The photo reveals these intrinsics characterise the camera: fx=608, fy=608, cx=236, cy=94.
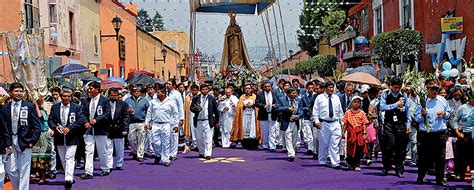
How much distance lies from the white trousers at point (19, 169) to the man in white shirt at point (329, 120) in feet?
17.9

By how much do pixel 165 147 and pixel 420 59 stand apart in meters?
18.3

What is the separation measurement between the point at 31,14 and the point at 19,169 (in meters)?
14.1

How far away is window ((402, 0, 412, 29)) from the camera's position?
29.4 metres

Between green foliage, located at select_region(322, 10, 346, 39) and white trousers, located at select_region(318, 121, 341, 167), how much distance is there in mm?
34230

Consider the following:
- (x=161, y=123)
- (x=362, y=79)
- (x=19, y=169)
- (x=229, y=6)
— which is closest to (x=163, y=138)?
(x=161, y=123)

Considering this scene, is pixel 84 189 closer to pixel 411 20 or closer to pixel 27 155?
pixel 27 155

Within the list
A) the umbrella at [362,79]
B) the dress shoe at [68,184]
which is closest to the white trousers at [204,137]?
the umbrella at [362,79]

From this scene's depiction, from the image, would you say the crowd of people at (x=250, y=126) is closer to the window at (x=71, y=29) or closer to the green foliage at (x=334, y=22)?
the window at (x=71, y=29)

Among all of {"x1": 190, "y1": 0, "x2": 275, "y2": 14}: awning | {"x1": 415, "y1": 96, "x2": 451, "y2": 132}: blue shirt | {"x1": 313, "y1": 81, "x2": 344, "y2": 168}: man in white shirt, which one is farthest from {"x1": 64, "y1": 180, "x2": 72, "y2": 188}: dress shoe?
{"x1": 190, "y1": 0, "x2": 275, "y2": 14}: awning

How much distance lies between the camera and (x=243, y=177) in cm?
1067

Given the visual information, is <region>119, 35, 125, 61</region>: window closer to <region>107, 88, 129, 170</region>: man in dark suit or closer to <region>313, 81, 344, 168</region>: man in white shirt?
<region>107, 88, 129, 170</region>: man in dark suit

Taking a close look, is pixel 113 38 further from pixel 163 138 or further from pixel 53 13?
pixel 163 138

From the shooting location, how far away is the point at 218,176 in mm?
10828

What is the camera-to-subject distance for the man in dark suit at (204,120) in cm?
1341
